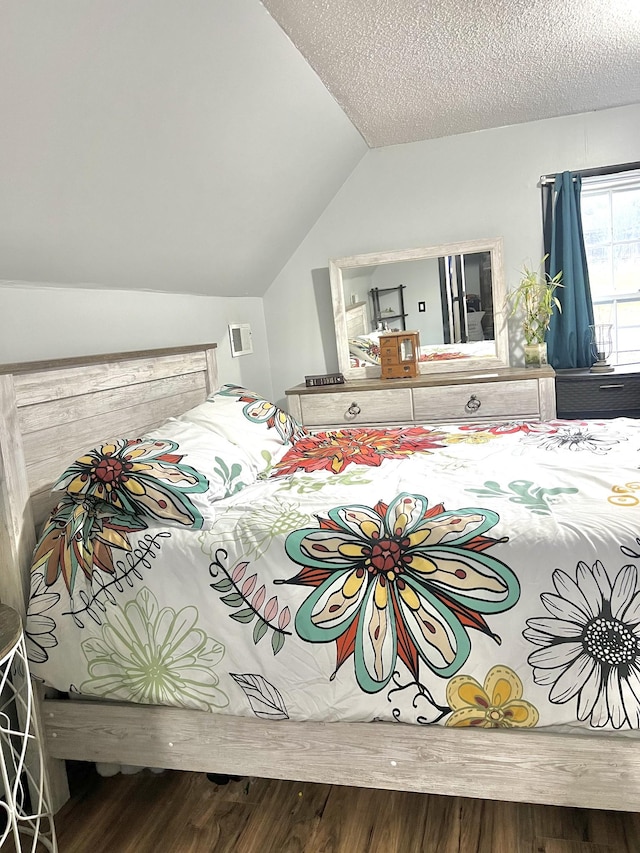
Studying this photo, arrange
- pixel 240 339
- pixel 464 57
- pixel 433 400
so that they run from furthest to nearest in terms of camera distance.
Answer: pixel 240 339, pixel 433 400, pixel 464 57

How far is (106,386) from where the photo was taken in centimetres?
224

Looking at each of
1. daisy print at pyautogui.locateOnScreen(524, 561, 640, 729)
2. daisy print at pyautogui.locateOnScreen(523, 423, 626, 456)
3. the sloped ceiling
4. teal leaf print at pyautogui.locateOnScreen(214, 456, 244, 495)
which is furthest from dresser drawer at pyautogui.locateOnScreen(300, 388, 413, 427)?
daisy print at pyautogui.locateOnScreen(524, 561, 640, 729)

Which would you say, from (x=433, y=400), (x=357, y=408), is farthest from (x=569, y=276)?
(x=357, y=408)

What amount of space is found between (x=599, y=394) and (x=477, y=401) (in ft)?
1.94

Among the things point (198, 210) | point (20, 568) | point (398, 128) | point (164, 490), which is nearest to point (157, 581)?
point (164, 490)

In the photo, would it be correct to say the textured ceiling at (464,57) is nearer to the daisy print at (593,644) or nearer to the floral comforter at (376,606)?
the floral comforter at (376,606)

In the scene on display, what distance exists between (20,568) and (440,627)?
1085mm

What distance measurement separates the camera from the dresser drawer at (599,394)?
3369mm

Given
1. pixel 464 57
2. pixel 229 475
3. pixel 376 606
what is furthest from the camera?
pixel 464 57

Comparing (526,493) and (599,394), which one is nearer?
(526,493)

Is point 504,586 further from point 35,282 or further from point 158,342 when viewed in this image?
point 158,342

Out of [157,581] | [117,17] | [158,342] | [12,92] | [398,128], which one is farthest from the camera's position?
[398,128]

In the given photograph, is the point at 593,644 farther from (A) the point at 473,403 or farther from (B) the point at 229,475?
(A) the point at 473,403

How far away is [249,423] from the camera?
2457mm
